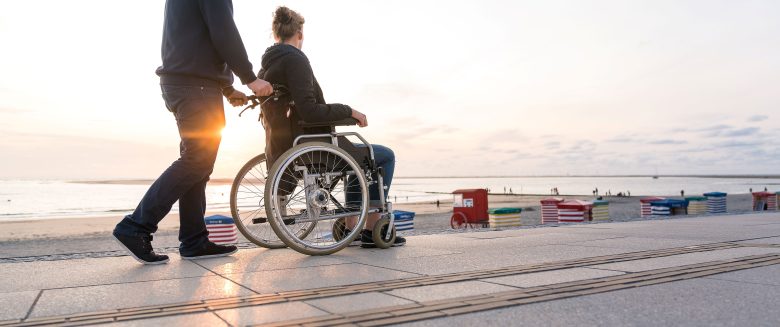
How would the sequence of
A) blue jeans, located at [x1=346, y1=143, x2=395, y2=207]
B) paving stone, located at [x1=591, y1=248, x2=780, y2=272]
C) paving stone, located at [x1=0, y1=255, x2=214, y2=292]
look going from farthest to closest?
blue jeans, located at [x1=346, y1=143, x2=395, y2=207] → paving stone, located at [x1=591, y1=248, x2=780, y2=272] → paving stone, located at [x1=0, y1=255, x2=214, y2=292]

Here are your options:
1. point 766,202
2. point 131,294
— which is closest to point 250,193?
point 131,294

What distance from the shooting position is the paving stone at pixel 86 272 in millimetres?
2971

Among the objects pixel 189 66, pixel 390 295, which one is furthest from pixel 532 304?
pixel 189 66

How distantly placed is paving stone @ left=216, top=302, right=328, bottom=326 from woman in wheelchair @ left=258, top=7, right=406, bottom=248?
1640 mm

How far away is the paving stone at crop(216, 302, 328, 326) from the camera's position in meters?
2.01

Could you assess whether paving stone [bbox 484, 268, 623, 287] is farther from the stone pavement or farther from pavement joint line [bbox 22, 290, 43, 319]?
pavement joint line [bbox 22, 290, 43, 319]

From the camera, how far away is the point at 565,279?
108 inches

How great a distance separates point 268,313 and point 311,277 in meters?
0.89

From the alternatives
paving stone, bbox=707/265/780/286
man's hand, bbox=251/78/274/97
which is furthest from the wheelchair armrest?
paving stone, bbox=707/265/780/286

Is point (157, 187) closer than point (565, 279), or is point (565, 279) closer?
point (565, 279)

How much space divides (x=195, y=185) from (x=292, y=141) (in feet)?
2.38

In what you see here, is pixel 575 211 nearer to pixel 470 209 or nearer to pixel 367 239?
pixel 470 209

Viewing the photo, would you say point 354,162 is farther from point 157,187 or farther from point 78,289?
point 78,289

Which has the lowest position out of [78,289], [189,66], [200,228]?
[78,289]
